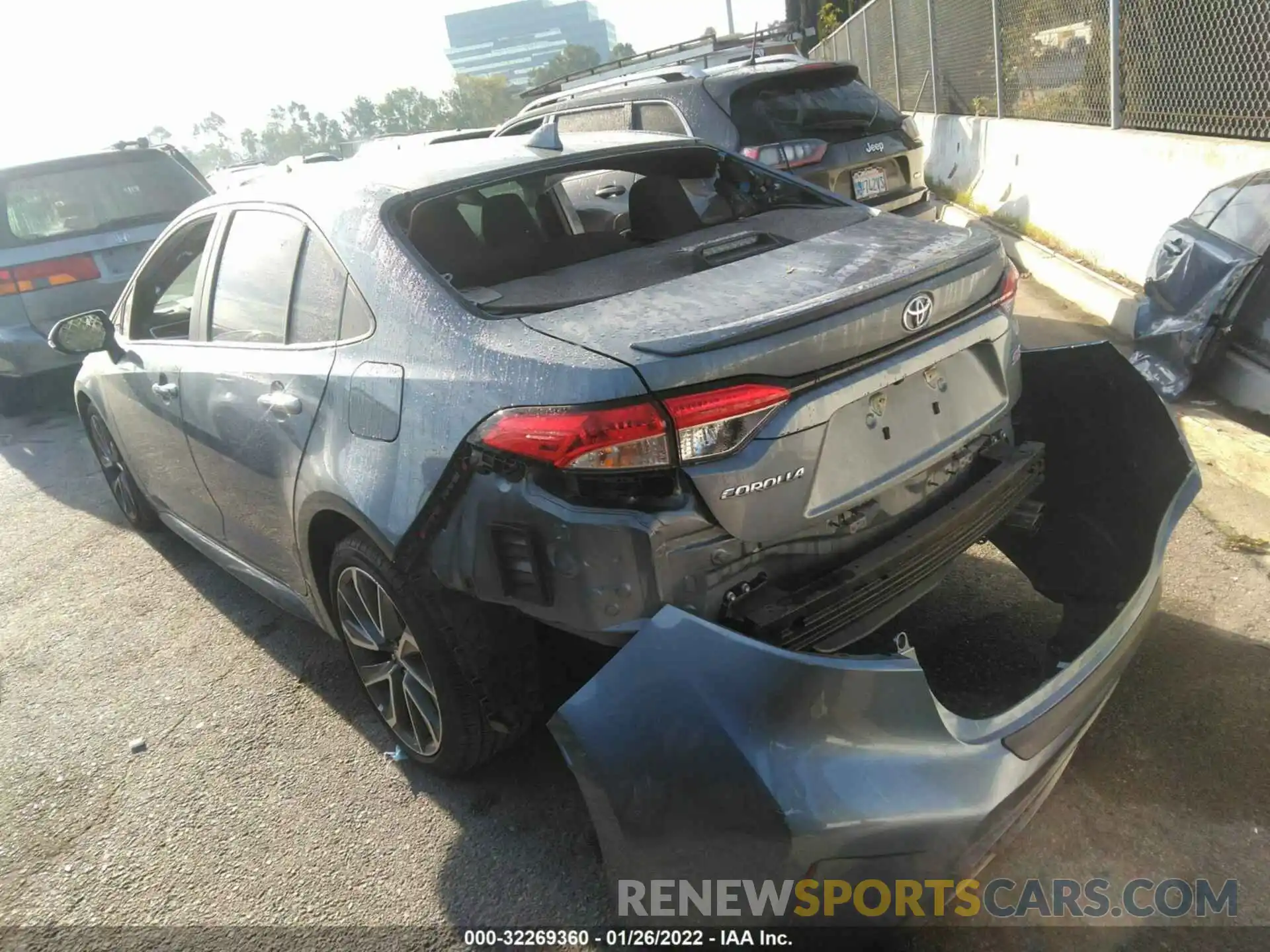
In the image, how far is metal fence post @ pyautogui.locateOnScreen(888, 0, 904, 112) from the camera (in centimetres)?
1474

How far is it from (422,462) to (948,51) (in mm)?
11451

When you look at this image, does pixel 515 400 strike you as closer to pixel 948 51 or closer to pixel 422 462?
pixel 422 462

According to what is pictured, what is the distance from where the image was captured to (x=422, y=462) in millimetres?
2512

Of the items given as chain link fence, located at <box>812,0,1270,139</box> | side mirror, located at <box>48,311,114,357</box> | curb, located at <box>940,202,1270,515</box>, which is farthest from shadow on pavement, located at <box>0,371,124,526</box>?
chain link fence, located at <box>812,0,1270,139</box>

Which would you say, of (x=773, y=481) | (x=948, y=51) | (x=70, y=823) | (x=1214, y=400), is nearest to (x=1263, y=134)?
(x=1214, y=400)

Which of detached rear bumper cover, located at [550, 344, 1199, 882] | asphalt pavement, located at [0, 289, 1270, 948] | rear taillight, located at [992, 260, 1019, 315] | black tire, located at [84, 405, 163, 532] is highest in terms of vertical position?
rear taillight, located at [992, 260, 1019, 315]

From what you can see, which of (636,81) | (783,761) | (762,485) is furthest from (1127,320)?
(783,761)

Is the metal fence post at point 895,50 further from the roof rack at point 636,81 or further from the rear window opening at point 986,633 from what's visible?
the rear window opening at point 986,633

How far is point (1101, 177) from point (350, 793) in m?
6.39

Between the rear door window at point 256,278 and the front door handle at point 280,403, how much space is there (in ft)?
0.60

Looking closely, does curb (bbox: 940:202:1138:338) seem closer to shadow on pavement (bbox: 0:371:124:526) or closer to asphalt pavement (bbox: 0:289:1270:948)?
asphalt pavement (bbox: 0:289:1270:948)

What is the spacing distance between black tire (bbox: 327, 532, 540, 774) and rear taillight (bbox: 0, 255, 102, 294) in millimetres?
6088

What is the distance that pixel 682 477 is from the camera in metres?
2.16

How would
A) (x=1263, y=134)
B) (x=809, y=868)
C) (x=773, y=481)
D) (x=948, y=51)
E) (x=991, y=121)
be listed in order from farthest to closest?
(x=948, y=51) < (x=991, y=121) < (x=1263, y=134) < (x=773, y=481) < (x=809, y=868)
